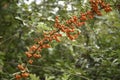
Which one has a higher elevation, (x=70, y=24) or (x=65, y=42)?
(x=70, y=24)

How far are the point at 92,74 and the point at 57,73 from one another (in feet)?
1.81

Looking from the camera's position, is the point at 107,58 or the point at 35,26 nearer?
the point at 35,26

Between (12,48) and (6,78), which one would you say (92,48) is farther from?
(12,48)

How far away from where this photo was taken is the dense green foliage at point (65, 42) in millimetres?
3195

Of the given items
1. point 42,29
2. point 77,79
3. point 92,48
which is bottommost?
point 77,79

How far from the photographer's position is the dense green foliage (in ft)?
10.5

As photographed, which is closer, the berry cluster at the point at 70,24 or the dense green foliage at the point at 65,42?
the berry cluster at the point at 70,24

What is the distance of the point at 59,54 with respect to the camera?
15.4 feet

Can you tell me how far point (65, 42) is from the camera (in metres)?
3.46

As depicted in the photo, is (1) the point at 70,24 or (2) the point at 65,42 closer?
(1) the point at 70,24

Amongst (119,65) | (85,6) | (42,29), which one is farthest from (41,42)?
(119,65)

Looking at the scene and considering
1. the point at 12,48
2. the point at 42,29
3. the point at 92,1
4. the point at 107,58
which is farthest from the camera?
the point at 12,48

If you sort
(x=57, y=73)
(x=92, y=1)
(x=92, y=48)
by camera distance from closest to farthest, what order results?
1. (x=92, y=1)
2. (x=92, y=48)
3. (x=57, y=73)

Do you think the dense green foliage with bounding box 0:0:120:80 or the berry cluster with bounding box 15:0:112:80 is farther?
the dense green foliage with bounding box 0:0:120:80
